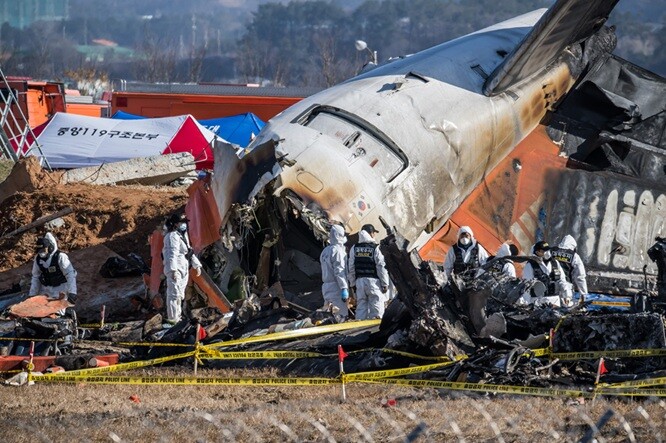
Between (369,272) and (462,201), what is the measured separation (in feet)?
10.8

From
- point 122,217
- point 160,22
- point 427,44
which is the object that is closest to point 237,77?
point 427,44

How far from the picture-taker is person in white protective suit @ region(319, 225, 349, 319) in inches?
696

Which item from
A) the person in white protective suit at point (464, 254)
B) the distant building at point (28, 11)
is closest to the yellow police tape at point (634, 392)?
the person in white protective suit at point (464, 254)

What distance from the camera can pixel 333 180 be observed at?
17938mm

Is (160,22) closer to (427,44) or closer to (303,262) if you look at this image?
(427,44)

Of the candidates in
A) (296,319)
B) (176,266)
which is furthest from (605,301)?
(176,266)

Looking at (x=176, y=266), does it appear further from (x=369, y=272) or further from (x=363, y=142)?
(x=363, y=142)

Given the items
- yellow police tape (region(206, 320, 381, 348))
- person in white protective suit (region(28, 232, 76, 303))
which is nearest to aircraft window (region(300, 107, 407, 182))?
yellow police tape (region(206, 320, 381, 348))

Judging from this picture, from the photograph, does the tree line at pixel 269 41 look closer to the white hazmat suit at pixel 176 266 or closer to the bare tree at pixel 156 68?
the bare tree at pixel 156 68

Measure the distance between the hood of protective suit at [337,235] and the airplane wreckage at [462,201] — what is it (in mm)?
227

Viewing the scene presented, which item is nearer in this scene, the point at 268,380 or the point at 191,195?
the point at 268,380

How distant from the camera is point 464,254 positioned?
18.5 metres

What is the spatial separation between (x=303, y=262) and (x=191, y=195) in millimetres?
2702

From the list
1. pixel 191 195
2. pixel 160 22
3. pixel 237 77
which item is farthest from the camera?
pixel 160 22
